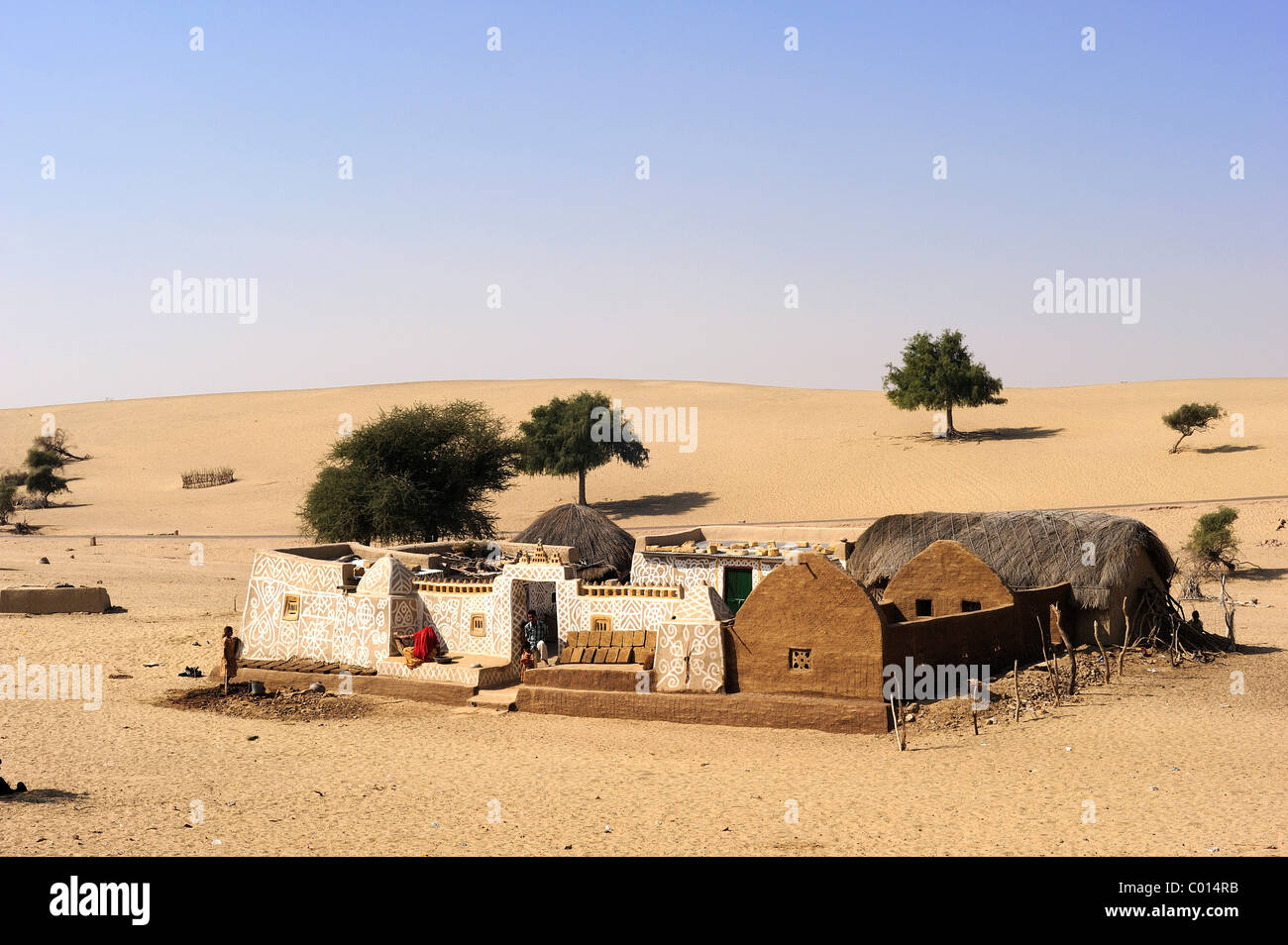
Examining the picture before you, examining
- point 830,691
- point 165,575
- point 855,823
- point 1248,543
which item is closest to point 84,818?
point 855,823

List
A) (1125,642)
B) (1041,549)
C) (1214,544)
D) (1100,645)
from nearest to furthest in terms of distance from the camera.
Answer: (1100,645), (1125,642), (1041,549), (1214,544)

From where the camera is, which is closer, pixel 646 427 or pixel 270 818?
pixel 270 818

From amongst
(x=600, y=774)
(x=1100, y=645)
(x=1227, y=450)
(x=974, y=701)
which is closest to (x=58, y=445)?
(x=1227, y=450)

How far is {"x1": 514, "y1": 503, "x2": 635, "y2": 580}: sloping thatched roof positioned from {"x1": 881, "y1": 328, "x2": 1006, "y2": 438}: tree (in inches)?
1481

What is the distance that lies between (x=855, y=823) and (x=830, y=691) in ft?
16.7

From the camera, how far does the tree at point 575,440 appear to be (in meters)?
55.6

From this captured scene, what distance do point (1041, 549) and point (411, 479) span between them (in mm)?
23208

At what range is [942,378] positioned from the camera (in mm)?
60781

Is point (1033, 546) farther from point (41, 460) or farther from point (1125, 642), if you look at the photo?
point (41, 460)

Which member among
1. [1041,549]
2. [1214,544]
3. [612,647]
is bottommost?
[612,647]

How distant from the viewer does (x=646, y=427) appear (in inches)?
3162

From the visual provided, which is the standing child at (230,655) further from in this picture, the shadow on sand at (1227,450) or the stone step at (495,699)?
the shadow on sand at (1227,450)

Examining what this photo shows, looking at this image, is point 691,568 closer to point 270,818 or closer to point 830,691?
point 830,691

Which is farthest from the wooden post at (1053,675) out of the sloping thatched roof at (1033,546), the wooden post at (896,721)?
the wooden post at (896,721)
